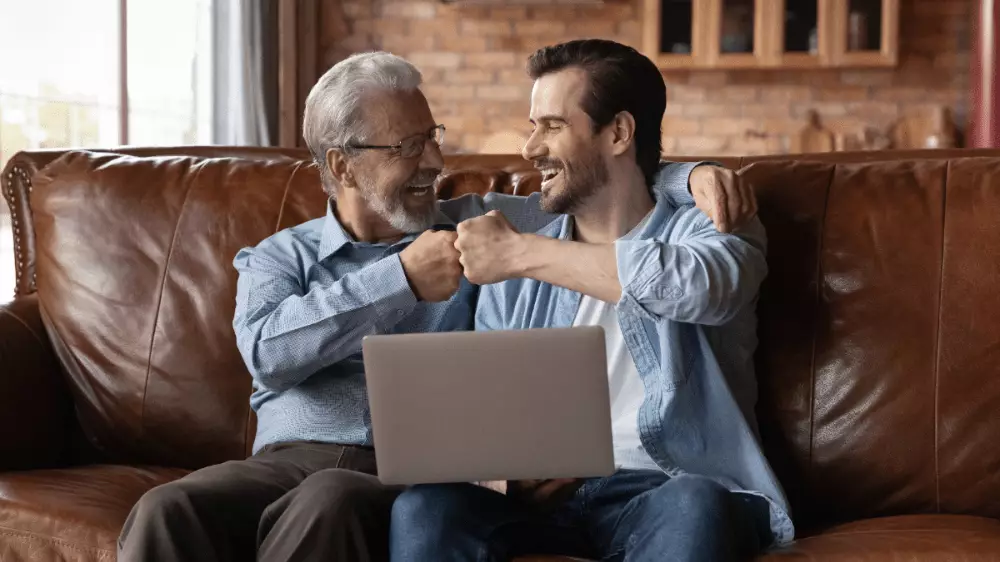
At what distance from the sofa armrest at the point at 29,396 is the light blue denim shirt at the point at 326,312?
1.38ft

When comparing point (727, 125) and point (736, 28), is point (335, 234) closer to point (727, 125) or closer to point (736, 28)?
point (736, 28)

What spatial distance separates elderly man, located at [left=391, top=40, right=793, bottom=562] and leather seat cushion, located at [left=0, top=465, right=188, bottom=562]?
0.53 m

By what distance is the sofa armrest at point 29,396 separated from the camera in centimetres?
208

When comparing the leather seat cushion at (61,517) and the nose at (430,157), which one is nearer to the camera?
the leather seat cushion at (61,517)

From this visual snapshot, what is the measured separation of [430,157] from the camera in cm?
203

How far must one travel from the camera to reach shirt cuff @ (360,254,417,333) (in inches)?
70.6

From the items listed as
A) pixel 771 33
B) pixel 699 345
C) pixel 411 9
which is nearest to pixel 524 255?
pixel 699 345

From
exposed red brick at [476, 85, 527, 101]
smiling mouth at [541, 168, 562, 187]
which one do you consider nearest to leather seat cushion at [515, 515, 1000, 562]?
smiling mouth at [541, 168, 562, 187]

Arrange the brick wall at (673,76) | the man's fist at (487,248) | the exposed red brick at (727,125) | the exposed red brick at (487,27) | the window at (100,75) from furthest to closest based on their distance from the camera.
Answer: the exposed red brick at (487,27), the exposed red brick at (727,125), the brick wall at (673,76), the window at (100,75), the man's fist at (487,248)

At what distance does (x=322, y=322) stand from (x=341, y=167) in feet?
1.26

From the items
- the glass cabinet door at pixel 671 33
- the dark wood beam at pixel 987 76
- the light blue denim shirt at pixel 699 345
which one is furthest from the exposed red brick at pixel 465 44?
the light blue denim shirt at pixel 699 345

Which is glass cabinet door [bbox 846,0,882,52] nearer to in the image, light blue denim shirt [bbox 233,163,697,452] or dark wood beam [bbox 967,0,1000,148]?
dark wood beam [bbox 967,0,1000,148]

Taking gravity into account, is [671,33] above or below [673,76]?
above

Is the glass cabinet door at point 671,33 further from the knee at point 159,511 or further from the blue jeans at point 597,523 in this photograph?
the knee at point 159,511
